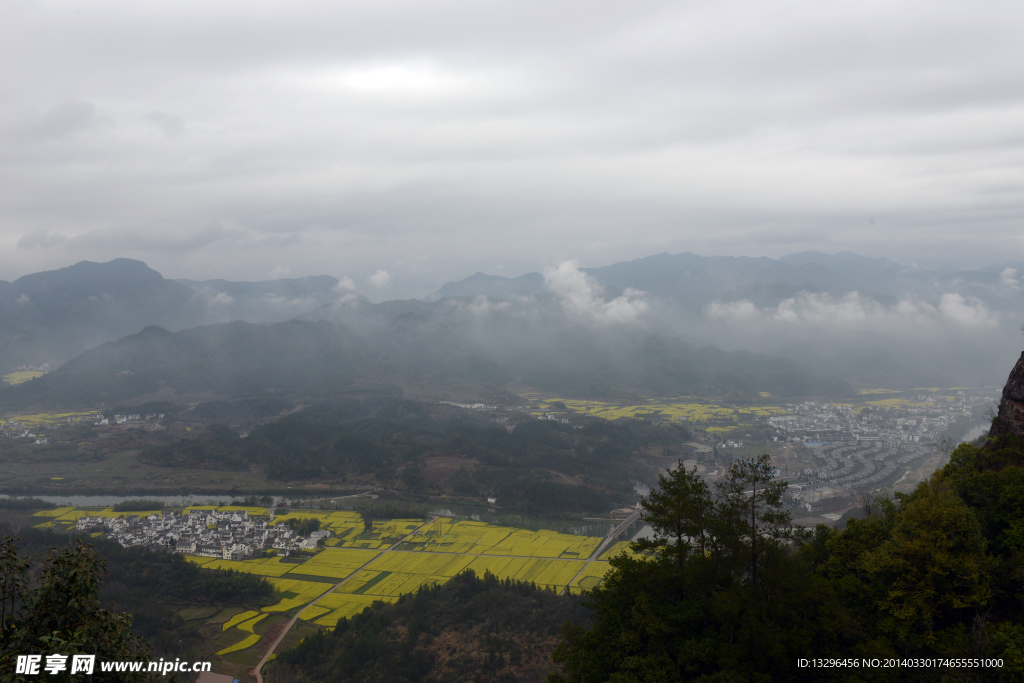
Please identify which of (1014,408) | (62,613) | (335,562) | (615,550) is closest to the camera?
(62,613)

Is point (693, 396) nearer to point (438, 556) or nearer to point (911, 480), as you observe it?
point (911, 480)

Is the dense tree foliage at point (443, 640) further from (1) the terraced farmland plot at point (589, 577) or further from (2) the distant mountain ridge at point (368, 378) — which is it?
(2) the distant mountain ridge at point (368, 378)

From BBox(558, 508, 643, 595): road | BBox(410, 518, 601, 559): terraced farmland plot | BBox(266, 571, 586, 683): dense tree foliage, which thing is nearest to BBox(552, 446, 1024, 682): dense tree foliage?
BBox(266, 571, 586, 683): dense tree foliage

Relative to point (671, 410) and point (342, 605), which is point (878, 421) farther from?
point (342, 605)

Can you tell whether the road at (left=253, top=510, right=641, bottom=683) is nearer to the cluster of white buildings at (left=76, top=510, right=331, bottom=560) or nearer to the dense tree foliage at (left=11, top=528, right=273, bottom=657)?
the dense tree foliage at (left=11, top=528, right=273, bottom=657)

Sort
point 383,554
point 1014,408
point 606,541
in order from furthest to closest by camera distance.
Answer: point 606,541, point 383,554, point 1014,408

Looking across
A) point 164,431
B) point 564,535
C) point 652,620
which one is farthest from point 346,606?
point 164,431

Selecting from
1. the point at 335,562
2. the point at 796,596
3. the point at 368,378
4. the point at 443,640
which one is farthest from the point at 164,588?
the point at 368,378
